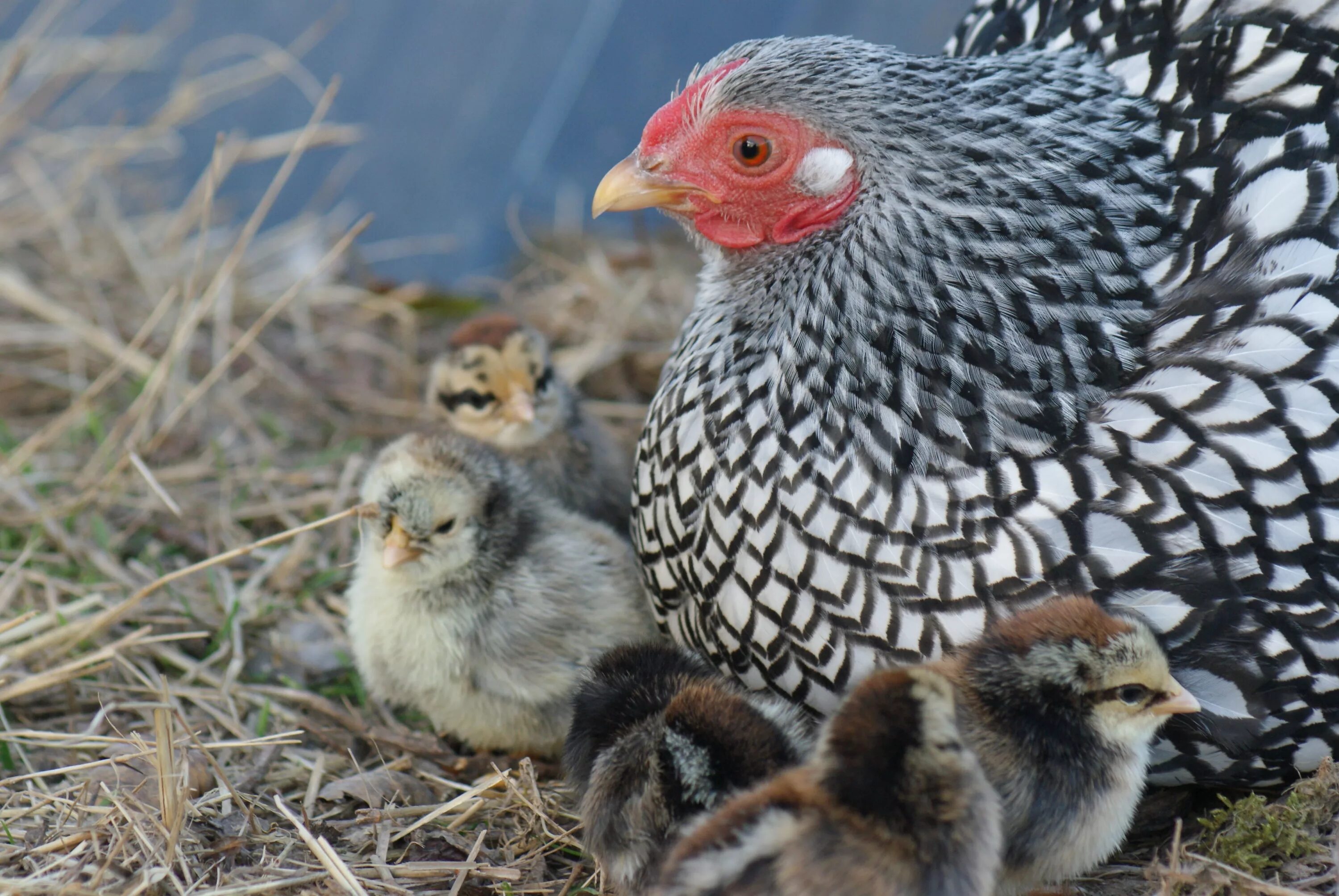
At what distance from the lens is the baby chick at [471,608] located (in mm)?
Answer: 2566

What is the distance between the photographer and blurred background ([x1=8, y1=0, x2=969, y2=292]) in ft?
14.5

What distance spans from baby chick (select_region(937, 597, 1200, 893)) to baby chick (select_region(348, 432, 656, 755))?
0.87 meters

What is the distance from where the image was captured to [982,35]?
2.98 m

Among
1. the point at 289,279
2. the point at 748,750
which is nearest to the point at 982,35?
the point at 748,750

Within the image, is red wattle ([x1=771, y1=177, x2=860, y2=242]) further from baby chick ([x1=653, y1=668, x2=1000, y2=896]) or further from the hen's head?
baby chick ([x1=653, y1=668, x2=1000, y2=896])

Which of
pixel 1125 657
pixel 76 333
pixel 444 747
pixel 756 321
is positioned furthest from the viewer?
pixel 76 333

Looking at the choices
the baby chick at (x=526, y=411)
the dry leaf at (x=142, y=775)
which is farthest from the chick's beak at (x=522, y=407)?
the dry leaf at (x=142, y=775)

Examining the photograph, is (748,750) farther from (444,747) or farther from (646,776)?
(444,747)

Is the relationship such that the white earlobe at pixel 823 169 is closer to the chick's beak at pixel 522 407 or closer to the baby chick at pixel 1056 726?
the baby chick at pixel 1056 726

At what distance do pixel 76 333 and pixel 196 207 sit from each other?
97cm

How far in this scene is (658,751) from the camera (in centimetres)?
196

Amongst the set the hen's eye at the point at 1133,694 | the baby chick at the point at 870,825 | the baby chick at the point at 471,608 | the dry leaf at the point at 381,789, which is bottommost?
the dry leaf at the point at 381,789

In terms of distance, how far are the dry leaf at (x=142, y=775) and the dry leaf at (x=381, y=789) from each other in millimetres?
234

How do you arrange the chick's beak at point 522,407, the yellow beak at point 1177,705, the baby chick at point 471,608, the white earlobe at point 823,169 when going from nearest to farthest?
the yellow beak at point 1177,705
the white earlobe at point 823,169
the baby chick at point 471,608
the chick's beak at point 522,407
